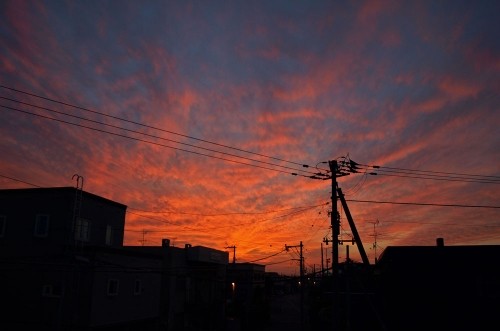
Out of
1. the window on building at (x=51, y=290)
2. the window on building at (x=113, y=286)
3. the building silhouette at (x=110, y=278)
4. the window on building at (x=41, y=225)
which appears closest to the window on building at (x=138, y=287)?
the building silhouette at (x=110, y=278)

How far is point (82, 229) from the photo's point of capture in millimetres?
31469

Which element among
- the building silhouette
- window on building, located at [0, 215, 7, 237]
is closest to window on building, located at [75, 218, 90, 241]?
the building silhouette

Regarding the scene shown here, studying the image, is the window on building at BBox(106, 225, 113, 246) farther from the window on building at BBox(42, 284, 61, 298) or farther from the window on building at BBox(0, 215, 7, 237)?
the window on building at BBox(0, 215, 7, 237)

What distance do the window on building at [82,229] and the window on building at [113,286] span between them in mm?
3901

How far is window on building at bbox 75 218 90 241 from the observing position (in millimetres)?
30177

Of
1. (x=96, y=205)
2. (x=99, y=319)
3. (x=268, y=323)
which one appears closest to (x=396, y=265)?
(x=99, y=319)

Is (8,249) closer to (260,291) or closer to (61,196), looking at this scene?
(61,196)

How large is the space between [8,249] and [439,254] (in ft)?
99.3

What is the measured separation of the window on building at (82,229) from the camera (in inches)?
1188

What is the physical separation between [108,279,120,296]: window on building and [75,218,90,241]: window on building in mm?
3901

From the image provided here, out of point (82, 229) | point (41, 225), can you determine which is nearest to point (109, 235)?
point (82, 229)

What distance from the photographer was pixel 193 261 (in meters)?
49.5

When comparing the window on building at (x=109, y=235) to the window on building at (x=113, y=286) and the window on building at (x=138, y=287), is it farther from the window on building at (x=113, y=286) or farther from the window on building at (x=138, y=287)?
the window on building at (x=113, y=286)

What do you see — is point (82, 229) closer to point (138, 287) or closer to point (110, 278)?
point (110, 278)
